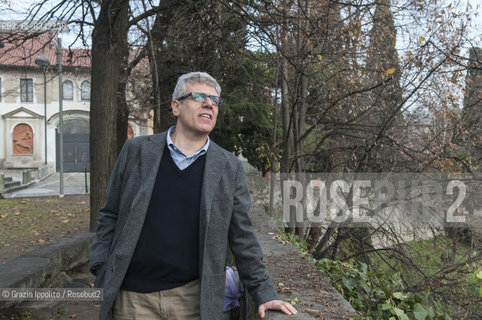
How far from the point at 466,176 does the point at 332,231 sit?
274 cm

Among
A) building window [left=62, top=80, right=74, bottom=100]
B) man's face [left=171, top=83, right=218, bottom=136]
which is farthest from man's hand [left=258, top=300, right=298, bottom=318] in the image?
building window [left=62, top=80, right=74, bottom=100]

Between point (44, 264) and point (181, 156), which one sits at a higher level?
point (181, 156)

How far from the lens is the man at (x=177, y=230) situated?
2156 millimetres

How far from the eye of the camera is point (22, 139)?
1346 inches

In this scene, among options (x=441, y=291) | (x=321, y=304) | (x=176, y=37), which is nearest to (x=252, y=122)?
(x=176, y=37)

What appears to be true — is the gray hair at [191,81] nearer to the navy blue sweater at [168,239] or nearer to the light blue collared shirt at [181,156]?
the light blue collared shirt at [181,156]

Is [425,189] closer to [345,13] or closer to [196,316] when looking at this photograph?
[345,13]

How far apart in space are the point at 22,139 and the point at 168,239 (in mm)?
36211

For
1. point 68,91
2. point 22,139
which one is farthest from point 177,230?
point 68,91

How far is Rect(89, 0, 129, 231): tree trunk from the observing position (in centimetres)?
677

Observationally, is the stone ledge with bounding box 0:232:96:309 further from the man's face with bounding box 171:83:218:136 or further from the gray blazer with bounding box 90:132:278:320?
the man's face with bounding box 171:83:218:136

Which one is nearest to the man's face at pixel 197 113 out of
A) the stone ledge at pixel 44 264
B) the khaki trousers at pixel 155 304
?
the khaki trousers at pixel 155 304

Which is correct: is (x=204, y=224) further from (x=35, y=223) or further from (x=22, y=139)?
(x=22, y=139)

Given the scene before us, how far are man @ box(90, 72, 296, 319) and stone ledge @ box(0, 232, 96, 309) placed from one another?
1.95 metres
